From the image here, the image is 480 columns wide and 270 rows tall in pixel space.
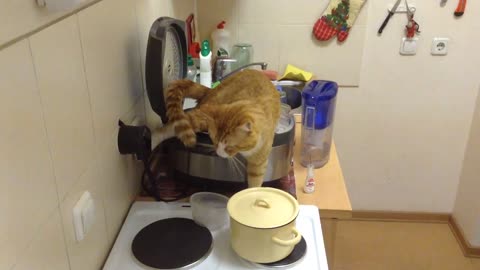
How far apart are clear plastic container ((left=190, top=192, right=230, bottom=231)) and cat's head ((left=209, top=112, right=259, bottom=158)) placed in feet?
0.42

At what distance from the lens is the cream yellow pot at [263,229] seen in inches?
34.8

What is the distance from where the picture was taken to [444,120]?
235cm

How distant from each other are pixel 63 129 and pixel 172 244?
1.17 feet

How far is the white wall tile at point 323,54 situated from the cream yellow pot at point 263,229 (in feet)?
4.56

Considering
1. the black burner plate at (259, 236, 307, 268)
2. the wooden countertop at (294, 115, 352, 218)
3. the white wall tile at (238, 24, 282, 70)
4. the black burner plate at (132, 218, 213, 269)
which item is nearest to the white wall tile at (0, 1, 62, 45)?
the black burner plate at (132, 218, 213, 269)

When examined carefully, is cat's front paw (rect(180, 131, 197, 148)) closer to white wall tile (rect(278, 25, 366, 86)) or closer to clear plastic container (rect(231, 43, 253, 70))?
clear plastic container (rect(231, 43, 253, 70))

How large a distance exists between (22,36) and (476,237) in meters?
2.29

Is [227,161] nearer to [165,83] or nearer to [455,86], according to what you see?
[165,83]

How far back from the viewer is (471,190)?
2.31 metres

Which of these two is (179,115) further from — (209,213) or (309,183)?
(309,183)

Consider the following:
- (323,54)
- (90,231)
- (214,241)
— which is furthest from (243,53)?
(90,231)

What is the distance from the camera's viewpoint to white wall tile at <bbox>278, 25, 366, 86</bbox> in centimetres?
219

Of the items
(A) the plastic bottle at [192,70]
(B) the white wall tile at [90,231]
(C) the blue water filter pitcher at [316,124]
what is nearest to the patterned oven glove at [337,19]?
(A) the plastic bottle at [192,70]

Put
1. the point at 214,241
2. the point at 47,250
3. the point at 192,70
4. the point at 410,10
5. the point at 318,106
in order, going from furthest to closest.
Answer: the point at 410,10 → the point at 192,70 → the point at 318,106 → the point at 214,241 → the point at 47,250
